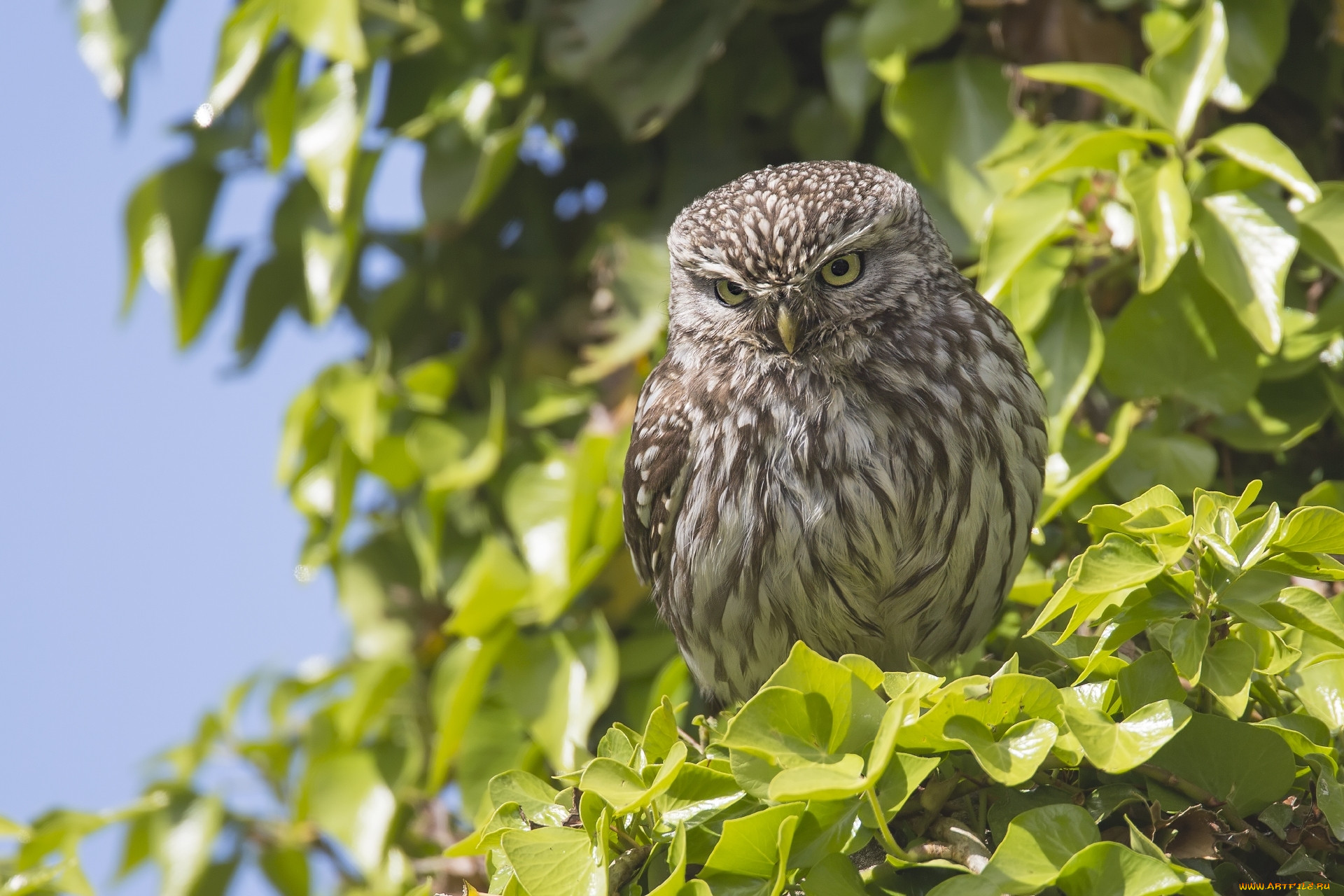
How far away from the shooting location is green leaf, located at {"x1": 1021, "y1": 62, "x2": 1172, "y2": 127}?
2.15 meters

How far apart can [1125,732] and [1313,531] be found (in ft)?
0.94

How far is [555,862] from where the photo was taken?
135 cm

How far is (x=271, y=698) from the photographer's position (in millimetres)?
3354

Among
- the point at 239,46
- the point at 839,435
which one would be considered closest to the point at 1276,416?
the point at 839,435

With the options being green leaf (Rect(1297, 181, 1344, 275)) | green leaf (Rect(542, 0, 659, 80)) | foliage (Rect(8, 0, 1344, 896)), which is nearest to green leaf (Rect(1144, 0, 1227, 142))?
foliage (Rect(8, 0, 1344, 896))

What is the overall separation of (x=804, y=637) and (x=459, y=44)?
1.74 meters

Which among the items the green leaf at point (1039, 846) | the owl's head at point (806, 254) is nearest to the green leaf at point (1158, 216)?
the owl's head at point (806, 254)

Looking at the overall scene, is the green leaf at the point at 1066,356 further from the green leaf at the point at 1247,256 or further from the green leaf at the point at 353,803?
the green leaf at the point at 353,803

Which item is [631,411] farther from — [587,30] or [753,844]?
[753,844]

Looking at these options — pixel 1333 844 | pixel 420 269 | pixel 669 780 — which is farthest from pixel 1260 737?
pixel 420 269

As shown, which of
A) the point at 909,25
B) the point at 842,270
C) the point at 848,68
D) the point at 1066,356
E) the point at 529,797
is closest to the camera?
the point at 529,797

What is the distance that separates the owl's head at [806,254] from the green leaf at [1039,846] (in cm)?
110

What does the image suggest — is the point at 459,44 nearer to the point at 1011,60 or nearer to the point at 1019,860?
the point at 1011,60

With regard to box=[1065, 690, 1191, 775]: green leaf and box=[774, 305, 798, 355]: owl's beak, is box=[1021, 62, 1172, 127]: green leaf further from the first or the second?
box=[1065, 690, 1191, 775]: green leaf
